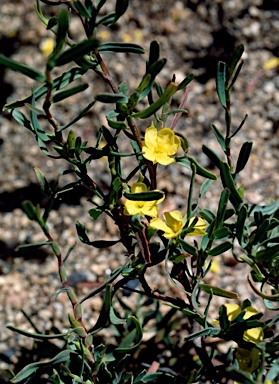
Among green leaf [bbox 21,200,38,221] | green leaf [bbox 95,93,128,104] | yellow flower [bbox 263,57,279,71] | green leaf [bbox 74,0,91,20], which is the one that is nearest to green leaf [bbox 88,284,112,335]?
green leaf [bbox 21,200,38,221]

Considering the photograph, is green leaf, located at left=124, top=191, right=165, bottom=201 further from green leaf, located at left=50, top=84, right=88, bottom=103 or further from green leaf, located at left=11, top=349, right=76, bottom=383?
green leaf, located at left=11, top=349, right=76, bottom=383

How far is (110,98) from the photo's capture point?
2.74 feet

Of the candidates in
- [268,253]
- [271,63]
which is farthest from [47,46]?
[268,253]

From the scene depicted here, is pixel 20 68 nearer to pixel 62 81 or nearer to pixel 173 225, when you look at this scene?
pixel 62 81

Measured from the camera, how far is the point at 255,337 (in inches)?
40.0

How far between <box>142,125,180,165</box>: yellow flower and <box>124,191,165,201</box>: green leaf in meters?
0.06

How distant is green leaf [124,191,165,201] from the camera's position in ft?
2.92

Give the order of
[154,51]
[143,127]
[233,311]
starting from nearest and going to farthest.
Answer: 1. [154,51]
2. [233,311]
3. [143,127]

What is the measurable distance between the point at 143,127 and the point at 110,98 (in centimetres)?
116

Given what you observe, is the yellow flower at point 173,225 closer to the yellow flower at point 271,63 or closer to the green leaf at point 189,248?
the green leaf at point 189,248

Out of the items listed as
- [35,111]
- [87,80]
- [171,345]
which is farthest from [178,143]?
[87,80]

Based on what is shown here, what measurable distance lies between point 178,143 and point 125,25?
4.62ft

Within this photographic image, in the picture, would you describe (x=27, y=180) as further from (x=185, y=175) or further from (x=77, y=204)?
(x=185, y=175)

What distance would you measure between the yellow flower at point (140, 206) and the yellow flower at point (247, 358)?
301mm
